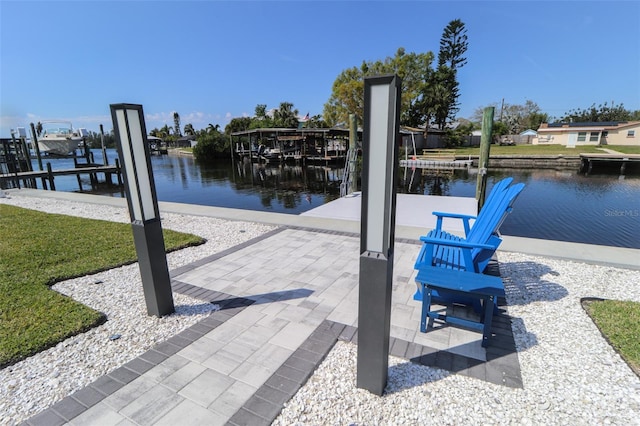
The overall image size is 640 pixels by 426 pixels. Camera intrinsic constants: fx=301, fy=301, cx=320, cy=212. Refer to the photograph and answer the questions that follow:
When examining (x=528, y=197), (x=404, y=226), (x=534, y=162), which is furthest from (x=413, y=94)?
(x=404, y=226)

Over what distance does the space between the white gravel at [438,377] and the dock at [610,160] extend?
2116 cm

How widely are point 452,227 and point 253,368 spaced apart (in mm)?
4474

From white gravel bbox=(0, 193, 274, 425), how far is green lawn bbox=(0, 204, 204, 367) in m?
0.14

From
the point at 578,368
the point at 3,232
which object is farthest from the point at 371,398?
the point at 3,232

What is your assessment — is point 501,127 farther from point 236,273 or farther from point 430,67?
point 236,273

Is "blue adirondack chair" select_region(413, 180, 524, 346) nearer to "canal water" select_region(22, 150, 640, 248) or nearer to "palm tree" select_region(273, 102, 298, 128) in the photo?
"canal water" select_region(22, 150, 640, 248)

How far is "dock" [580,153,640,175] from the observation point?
1868cm

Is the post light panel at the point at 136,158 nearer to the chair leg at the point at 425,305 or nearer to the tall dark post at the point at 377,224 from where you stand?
the tall dark post at the point at 377,224

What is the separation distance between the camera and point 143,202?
2.61 meters

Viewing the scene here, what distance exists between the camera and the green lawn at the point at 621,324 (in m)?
2.23

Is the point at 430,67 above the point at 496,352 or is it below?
above

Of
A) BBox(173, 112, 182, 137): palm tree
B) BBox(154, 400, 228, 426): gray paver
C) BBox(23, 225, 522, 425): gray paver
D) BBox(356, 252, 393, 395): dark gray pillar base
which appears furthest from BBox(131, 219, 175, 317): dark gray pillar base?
BBox(173, 112, 182, 137): palm tree

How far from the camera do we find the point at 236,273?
3734mm

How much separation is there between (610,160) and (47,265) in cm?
2727
